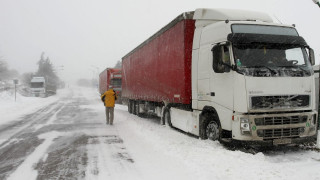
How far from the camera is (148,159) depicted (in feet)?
22.8

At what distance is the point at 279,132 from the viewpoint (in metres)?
7.14

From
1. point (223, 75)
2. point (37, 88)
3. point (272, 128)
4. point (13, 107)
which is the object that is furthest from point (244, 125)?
point (37, 88)

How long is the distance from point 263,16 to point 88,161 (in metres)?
6.34

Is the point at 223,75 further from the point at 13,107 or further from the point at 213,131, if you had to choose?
the point at 13,107

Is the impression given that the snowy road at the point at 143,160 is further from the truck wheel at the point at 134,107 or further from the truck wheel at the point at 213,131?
the truck wheel at the point at 134,107

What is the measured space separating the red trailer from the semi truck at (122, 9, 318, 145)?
44mm

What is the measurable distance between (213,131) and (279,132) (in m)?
1.77

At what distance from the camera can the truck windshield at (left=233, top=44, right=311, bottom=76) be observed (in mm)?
7211

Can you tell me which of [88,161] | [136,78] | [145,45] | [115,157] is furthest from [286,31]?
[136,78]

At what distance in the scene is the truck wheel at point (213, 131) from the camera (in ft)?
26.6

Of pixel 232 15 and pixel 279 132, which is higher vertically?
pixel 232 15

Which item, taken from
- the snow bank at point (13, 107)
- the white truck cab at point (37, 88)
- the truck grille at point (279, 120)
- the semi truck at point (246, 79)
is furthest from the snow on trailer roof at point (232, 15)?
the white truck cab at point (37, 88)

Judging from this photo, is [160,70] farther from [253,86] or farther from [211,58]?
[253,86]

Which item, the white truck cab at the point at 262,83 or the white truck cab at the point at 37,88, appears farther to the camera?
the white truck cab at the point at 37,88
